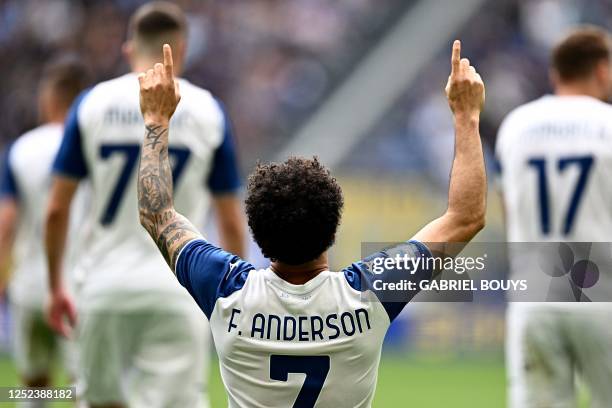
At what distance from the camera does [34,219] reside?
8.39 m

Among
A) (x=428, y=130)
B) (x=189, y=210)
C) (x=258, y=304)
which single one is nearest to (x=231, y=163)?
(x=189, y=210)

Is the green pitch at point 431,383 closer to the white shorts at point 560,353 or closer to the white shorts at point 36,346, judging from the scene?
the white shorts at point 36,346

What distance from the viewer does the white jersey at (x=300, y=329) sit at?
12.1 ft

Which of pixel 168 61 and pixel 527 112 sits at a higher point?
pixel 527 112

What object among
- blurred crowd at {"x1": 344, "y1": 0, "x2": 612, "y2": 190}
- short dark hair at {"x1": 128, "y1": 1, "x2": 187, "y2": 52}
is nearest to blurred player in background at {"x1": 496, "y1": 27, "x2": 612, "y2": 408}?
short dark hair at {"x1": 128, "y1": 1, "x2": 187, "y2": 52}

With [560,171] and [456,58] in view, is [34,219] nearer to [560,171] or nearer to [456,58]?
[560,171]

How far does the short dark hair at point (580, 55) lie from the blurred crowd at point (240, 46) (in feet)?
32.0

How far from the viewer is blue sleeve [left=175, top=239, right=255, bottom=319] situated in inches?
150

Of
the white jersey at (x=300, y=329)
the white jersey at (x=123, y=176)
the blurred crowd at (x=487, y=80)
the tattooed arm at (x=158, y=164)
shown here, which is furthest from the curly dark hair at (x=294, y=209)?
the blurred crowd at (x=487, y=80)

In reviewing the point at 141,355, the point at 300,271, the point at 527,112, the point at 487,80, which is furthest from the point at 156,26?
the point at 487,80

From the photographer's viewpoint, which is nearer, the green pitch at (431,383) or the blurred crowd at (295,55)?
the green pitch at (431,383)

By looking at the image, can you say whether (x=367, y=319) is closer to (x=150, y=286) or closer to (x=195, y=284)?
(x=195, y=284)

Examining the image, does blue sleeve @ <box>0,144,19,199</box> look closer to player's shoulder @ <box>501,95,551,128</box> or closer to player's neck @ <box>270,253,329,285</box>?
player's shoulder @ <box>501,95,551,128</box>

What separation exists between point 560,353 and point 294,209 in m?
3.05
